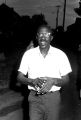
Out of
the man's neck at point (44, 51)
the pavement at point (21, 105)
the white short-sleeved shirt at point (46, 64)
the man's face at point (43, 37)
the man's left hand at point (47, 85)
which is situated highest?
the man's face at point (43, 37)

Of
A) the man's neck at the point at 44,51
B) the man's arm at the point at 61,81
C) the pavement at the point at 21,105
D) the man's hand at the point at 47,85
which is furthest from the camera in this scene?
the pavement at the point at 21,105

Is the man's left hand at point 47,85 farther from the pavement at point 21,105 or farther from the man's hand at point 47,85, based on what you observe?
the pavement at point 21,105

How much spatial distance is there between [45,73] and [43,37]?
0.48 metres

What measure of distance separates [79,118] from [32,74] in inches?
130

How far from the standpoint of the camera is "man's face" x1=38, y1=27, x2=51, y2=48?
4.21m

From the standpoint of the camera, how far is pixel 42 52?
4.30m

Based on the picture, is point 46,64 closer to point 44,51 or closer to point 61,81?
point 44,51

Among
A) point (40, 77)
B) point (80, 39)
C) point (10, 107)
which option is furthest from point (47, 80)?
point (80, 39)

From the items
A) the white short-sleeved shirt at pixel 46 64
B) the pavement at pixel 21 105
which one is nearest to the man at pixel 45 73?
the white short-sleeved shirt at pixel 46 64

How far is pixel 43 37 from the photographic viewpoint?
4211mm

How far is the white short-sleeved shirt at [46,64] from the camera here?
4215mm

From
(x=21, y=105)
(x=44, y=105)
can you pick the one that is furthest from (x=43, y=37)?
(x=21, y=105)

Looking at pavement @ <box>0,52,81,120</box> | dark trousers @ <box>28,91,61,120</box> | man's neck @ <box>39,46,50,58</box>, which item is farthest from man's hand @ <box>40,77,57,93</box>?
pavement @ <box>0,52,81,120</box>

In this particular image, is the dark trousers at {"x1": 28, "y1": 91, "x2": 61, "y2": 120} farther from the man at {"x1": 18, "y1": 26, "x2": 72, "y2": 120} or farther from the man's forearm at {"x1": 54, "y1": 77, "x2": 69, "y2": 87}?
the man's forearm at {"x1": 54, "y1": 77, "x2": 69, "y2": 87}
